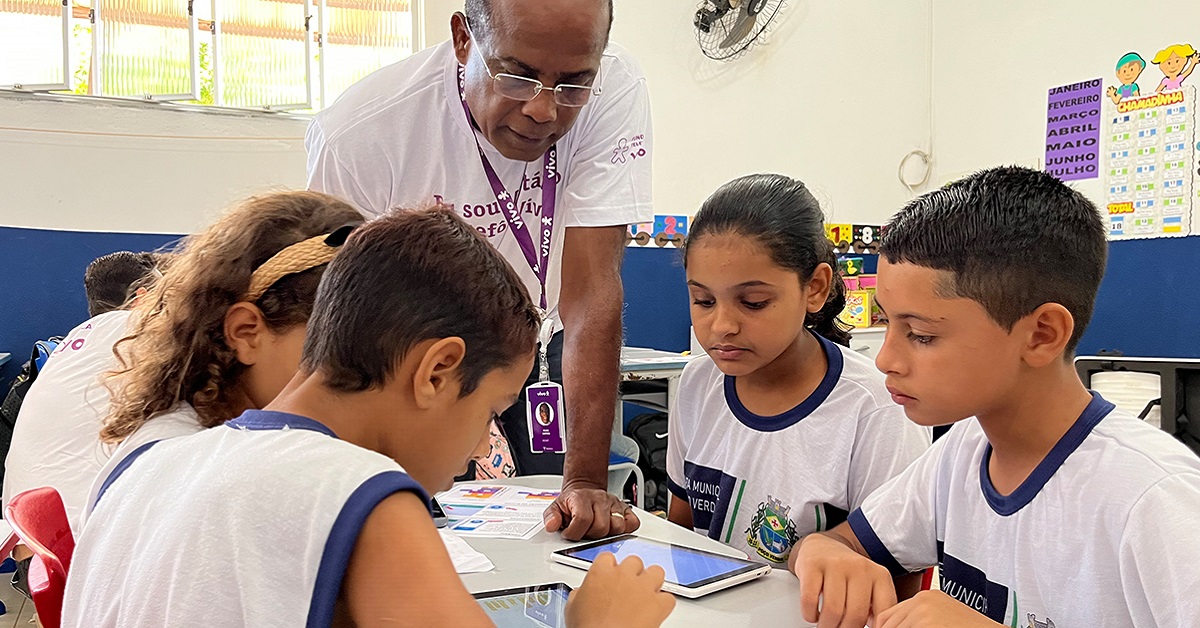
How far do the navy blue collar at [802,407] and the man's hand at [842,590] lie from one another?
1.50ft

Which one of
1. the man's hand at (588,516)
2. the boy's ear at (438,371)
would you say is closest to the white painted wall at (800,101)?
the man's hand at (588,516)

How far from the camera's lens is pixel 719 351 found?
63.3 inches

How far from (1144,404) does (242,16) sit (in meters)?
3.53

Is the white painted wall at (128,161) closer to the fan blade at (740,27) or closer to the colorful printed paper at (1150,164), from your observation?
the fan blade at (740,27)

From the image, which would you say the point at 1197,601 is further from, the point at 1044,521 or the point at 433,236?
the point at 433,236

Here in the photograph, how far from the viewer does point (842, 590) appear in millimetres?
1041

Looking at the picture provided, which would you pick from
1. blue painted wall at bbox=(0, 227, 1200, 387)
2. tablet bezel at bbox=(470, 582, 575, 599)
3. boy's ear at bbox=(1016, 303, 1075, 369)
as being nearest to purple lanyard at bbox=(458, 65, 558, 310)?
tablet bezel at bbox=(470, 582, 575, 599)

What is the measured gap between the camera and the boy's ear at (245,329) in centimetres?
108

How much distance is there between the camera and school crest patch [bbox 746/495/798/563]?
149cm

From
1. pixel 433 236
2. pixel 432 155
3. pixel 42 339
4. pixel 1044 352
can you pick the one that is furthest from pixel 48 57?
pixel 1044 352

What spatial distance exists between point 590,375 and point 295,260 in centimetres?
70

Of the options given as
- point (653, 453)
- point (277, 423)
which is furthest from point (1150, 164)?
point (277, 423)

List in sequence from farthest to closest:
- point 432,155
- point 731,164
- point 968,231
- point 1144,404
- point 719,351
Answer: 1. point 731,164
2. point 1144,404
3. point 432,155
4. point 719,351
5. point 968,231

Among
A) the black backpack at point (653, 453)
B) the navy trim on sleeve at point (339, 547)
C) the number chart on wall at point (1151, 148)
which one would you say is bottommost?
the black backpack at point (653, 453)
